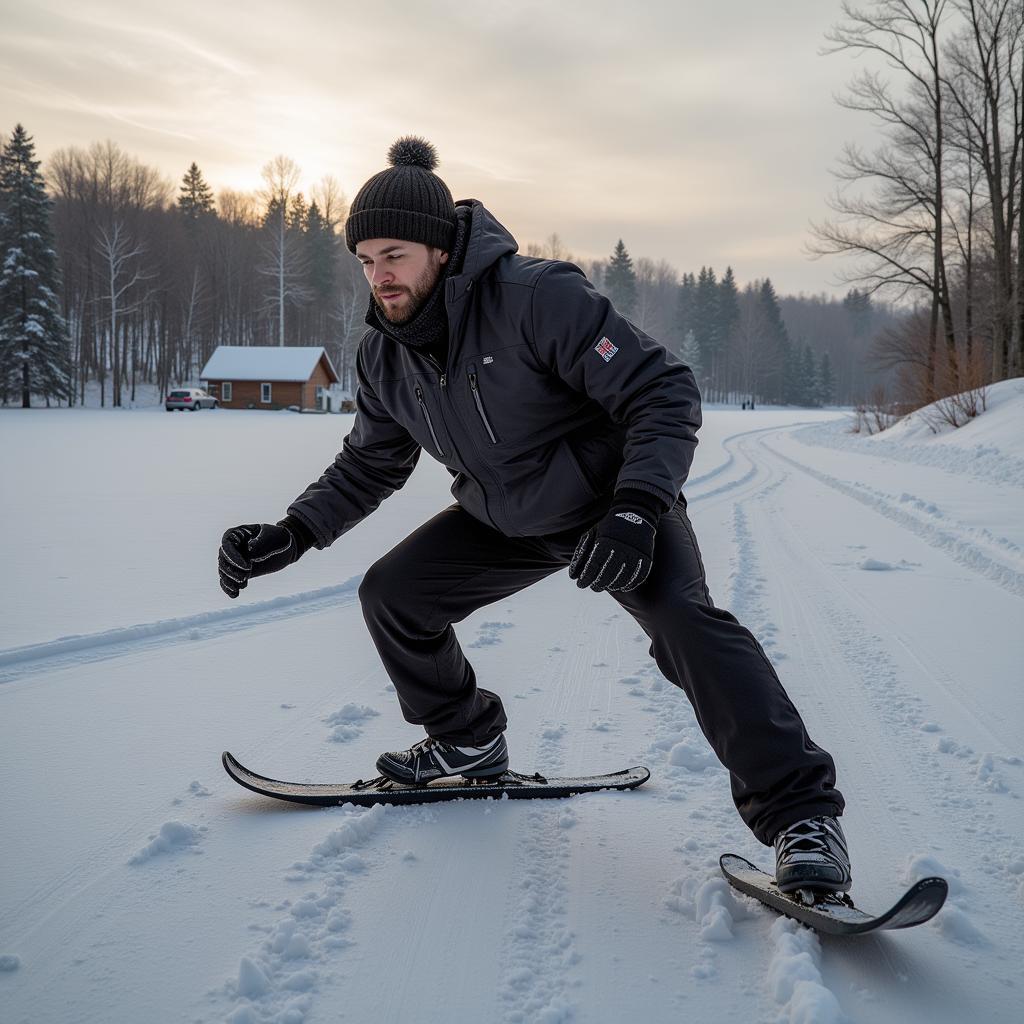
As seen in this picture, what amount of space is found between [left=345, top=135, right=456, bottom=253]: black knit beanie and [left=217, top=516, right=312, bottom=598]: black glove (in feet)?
3.05

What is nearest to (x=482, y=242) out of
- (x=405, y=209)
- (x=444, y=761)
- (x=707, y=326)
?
(x=405, y=209)

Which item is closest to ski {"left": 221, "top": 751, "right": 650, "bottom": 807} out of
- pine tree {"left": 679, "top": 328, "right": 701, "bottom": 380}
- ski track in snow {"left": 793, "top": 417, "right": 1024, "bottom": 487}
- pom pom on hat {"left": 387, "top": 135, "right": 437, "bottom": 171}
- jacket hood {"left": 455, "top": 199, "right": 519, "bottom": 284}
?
jacket hood {"left": 455, "top": 199, "right": 519, "bottom": 284}

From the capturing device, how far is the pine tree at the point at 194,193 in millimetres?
64812

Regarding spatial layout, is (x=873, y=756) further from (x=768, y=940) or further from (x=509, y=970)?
(x=509, y=970)

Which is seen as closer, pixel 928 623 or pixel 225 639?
pixel 225 639

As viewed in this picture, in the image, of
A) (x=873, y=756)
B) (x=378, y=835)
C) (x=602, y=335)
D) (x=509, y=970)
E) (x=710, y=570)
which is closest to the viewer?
(x=509, y=970)

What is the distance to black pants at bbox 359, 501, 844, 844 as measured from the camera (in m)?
1.84

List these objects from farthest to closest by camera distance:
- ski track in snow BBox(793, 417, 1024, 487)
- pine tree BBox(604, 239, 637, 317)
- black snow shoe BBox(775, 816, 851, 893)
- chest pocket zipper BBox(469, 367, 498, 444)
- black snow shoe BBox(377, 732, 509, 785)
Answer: pine tree BBox(604, 239, 637, 317), ski track in snow BBox(793, 417, 1024, 487), black snow shoe BBox(377, 732, 509, 785), chest pocket zipper BBox(469, 367, 498, 444), black snow shoe BBox(775, 816, 851, 893)

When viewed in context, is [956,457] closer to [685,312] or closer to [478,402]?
[478,402]

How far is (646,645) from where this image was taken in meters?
4.12

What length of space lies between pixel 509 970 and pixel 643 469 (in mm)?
1142

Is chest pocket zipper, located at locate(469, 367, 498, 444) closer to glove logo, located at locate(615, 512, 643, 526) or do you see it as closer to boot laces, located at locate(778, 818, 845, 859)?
glove logo, located at locate(615, 512, 643, 526)

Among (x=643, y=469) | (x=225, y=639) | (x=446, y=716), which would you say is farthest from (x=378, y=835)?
(x=225, y=639)

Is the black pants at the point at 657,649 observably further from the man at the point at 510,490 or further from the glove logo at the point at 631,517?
the glove logo at the point at 631,517
